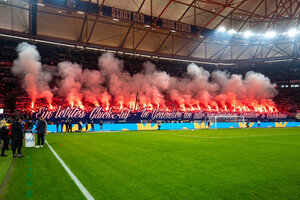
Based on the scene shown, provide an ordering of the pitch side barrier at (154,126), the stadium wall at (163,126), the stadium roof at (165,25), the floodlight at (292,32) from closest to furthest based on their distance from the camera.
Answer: the stadium roof at (165,25)
the pitch side barrier at (154,126)
the stadium wall at (163,126)
the floodlight at (292,32)

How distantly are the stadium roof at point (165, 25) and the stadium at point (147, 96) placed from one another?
180 millimetres

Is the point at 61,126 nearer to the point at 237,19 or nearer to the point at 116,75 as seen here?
the point at 116,75

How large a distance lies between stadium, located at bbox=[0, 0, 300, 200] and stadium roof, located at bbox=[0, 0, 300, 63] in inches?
7.1

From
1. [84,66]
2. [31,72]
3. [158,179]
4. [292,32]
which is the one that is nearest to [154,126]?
[84,66]

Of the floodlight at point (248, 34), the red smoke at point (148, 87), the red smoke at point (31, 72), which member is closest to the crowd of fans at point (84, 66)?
the red smoke at point (31, 72)

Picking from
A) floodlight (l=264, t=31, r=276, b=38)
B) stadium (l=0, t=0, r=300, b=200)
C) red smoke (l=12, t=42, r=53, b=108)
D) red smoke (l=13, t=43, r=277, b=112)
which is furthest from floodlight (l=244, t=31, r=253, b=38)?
red smoke (l=12, t=42, r=53, b=108)

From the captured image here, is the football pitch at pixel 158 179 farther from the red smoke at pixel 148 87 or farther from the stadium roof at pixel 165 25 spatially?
the red smoke at pixel 148 87

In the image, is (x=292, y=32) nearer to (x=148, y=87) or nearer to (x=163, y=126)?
(x=148, y=87)

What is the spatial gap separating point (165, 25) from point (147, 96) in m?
15.4

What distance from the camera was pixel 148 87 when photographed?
42.0m

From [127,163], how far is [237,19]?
35.5m

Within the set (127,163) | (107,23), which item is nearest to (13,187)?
(127,163)

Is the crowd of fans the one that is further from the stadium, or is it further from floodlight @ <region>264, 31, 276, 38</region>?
floodlight @ <region>264, 31, 276, 38</region>

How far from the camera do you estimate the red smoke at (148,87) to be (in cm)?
3359
